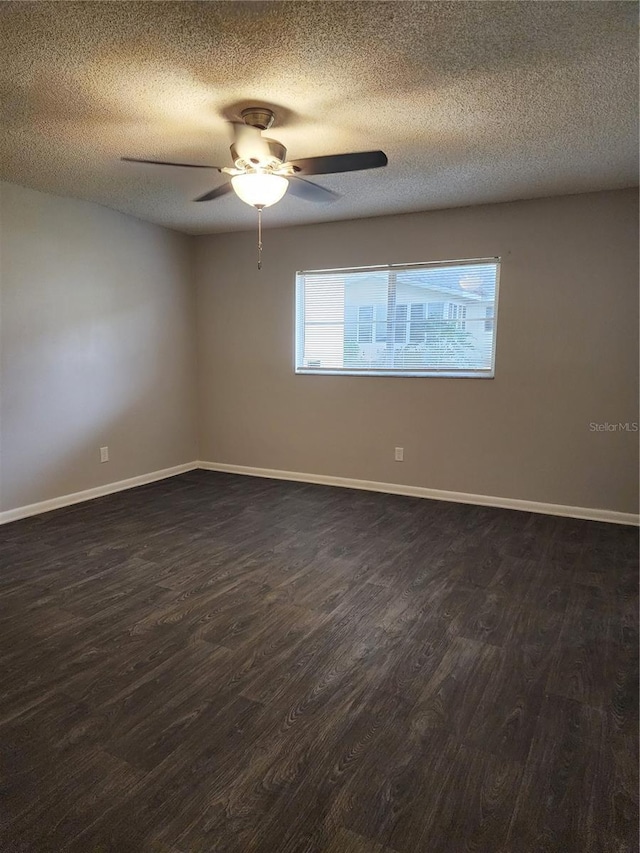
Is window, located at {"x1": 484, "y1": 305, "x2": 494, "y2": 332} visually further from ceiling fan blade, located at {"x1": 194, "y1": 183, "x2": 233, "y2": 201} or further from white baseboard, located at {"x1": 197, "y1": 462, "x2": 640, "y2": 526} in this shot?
ceiling fan blade, located at {"x1": 194, "y1": 183, "x2": 233, "y2": 201}

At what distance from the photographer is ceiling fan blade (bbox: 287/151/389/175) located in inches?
91.6

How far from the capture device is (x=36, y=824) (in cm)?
138

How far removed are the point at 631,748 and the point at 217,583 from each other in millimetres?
1983

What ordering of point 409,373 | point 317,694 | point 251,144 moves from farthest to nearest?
1. point 409,373
2. point 251,144
3. point 317,694

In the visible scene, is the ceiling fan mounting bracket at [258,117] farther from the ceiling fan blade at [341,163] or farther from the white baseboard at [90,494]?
the white baseboard at [90,494]

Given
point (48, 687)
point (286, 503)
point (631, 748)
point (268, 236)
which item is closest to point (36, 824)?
point (48, 687)

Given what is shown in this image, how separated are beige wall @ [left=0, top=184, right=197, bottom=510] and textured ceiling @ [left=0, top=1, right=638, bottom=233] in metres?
0.58

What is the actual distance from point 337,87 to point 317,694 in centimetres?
256

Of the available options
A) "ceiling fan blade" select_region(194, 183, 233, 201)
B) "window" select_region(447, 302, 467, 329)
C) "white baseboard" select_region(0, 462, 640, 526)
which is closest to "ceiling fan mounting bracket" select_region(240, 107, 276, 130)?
"ceiling fan blade" select_region(194, 183, 233, 201)

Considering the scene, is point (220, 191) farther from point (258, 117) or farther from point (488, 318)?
point (488, 318)

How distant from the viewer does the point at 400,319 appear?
4613 mm

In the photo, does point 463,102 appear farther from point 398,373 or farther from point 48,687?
point 48,687

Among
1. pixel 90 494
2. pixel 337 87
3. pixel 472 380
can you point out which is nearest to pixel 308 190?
pixel 337 87

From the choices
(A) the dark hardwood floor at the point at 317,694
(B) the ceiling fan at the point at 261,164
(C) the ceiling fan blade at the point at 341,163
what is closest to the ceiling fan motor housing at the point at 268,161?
(B) the ceiling fan at the point at 261,164
